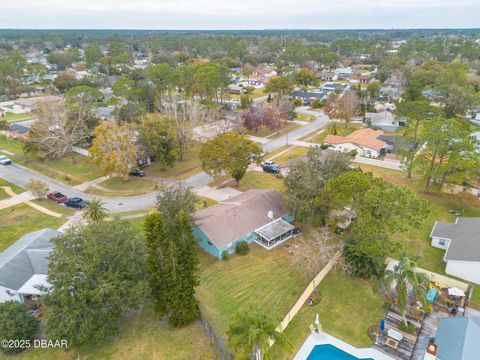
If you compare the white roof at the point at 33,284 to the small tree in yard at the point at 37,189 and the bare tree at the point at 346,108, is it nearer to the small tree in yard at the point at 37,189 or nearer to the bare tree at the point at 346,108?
the small tree in yard at the point at 37,189

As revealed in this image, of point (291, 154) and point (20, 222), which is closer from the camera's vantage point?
point (20, 222)

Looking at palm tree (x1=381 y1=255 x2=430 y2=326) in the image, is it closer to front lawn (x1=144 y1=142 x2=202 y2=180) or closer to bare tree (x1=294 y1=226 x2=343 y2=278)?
bare tree (x1=294 y1=226 x2=343 y2=278)

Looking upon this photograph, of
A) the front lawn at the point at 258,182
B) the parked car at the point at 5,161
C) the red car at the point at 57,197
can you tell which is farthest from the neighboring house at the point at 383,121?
the parked car at the point at 5,161

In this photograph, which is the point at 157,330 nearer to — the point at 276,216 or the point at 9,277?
the point at 9,277

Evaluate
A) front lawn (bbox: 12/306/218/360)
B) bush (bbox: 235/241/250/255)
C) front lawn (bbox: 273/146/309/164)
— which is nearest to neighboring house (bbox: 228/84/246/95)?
front lawn (bbox: 273/146/309/164)

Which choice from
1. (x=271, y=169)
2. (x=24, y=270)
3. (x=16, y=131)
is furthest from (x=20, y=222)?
(x=16, y=131)

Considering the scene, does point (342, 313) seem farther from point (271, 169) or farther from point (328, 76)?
point (328, 76)
